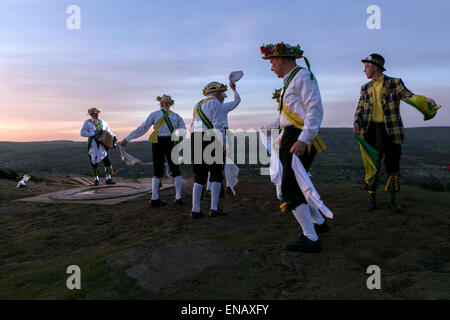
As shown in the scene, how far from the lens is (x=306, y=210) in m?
3.46

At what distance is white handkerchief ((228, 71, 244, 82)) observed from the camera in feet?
16.9

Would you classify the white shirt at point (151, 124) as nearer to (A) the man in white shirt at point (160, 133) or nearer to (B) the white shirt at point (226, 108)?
(A) the man in white shirt at point (160, 133)

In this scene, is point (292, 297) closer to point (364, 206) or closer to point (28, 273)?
point (28, 273)

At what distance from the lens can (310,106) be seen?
327 centimetres

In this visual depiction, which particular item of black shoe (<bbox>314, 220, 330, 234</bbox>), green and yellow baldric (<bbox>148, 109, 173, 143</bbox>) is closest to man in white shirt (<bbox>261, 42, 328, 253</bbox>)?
black shoe (<bbox>314, 220, 330, 234</bbox>)

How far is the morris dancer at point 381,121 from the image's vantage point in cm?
483

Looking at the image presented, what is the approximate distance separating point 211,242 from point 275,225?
133cm

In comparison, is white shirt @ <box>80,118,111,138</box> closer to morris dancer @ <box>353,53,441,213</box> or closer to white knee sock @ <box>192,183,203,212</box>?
white knee sock @ <box>192,183,203,212</box>

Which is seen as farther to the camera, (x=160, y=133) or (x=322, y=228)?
(x=160, y=133)

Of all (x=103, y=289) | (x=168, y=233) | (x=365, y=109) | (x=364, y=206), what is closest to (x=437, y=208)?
(x=364, y=206)

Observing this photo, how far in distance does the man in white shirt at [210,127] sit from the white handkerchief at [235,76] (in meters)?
0.14

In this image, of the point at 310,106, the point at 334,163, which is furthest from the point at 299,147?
the point at 334,163

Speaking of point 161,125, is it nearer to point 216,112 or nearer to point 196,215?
point 216,112

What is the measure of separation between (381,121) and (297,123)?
2.23m
